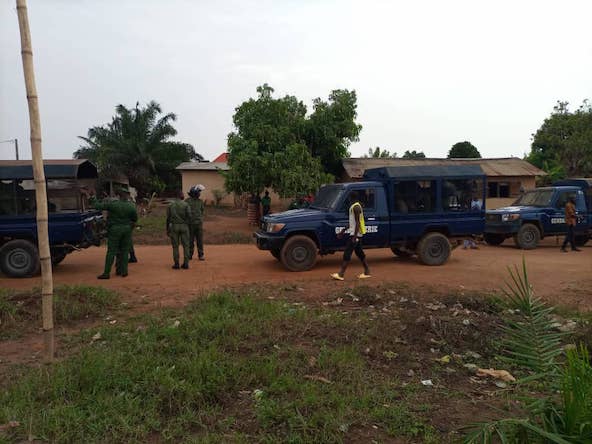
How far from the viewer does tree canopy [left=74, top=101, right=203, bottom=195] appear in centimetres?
2862

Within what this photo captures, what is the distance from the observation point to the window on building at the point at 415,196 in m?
9.97

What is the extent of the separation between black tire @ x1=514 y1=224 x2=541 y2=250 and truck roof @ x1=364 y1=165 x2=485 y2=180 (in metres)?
4.47

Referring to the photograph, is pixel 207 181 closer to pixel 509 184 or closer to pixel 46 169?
pixel 509 184

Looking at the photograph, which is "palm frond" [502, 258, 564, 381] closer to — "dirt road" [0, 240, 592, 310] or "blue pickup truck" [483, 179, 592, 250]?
"dirt road" [0, 240, 592, 310]

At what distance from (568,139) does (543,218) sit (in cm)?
1922

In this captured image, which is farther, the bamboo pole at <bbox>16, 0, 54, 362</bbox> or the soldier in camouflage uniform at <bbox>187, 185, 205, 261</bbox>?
the soldier in camouflage uniform at <bbox>187, 185, 205, 261</bbox>

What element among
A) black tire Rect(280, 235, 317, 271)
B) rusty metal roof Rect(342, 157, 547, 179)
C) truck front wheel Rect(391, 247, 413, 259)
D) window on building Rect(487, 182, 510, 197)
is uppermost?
rusty metal roof Rect(342, 157, 547, 179)

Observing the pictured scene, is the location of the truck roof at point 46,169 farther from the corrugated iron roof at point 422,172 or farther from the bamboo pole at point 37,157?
the corrugated iron roof at point 422,172

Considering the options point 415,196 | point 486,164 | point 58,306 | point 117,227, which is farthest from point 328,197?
point 486,164

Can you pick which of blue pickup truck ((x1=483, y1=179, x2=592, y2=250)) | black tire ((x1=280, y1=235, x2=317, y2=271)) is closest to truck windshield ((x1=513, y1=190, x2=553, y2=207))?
blue pickup truck ((x1=483, y1=179, x2=592, y2=250))

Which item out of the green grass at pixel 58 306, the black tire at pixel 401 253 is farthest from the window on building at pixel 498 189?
the green grass at pixel 58 306

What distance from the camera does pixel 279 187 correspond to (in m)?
17.4

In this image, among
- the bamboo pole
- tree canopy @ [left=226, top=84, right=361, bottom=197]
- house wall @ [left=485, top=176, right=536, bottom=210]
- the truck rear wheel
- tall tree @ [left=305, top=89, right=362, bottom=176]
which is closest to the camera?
the bamboo pole

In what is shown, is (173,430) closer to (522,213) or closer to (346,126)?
(522,213)
